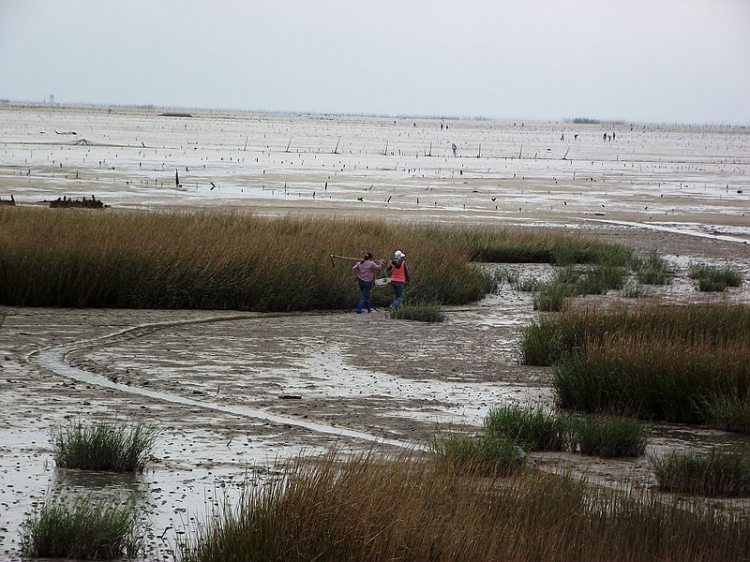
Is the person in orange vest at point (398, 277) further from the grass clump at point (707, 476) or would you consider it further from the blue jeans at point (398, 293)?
the grass clump at point (707, 476)

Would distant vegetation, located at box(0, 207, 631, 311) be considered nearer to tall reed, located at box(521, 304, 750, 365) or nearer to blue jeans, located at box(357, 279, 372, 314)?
blue jeans, located at box(357, 279, 372, 314)

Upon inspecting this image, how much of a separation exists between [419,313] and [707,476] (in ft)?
35.4

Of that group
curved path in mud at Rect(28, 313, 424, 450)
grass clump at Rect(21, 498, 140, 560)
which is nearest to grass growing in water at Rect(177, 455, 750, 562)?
grass clump at Rect(21, 498, 140, 560)

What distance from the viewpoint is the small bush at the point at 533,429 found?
10.1 m

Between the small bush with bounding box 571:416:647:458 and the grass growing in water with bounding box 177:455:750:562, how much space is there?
2.21 m

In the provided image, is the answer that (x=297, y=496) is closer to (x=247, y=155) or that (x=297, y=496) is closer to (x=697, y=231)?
(x=697, y=231)

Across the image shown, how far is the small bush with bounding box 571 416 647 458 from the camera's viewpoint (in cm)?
1005

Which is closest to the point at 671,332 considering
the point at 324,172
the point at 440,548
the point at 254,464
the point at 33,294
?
the point at 254,464

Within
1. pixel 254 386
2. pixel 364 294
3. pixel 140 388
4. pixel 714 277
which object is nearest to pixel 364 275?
pixel 364 294

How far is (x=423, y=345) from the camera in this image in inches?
658

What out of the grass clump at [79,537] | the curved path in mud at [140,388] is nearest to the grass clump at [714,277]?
the curved path in mud at [140,388]

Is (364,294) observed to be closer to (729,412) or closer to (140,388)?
(140,388)

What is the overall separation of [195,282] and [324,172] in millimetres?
45113

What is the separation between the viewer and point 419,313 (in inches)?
765
